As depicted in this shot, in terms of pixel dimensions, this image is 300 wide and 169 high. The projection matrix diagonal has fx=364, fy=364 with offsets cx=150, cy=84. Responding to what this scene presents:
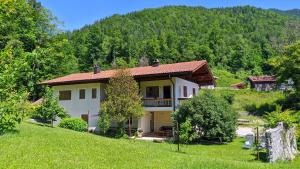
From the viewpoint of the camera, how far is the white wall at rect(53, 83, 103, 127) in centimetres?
3077

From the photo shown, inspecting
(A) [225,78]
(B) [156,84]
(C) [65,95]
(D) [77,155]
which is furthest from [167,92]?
(A) [225,78]

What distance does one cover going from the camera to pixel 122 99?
2583cm

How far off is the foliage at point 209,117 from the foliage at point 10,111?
15284 millimetres

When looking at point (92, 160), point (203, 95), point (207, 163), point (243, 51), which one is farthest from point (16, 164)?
point (243, 51)

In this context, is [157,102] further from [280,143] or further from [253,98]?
[253,98]

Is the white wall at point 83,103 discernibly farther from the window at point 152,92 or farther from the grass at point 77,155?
the grass at point 77,155

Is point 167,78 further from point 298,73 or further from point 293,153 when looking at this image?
point 298,73

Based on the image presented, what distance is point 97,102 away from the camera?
1209 inches

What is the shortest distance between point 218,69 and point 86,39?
1435 inches

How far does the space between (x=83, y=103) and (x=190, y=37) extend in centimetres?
8349

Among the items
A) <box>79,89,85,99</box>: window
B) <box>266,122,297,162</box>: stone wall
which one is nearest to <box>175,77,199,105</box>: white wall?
<box>79,89,85,99</box>: window

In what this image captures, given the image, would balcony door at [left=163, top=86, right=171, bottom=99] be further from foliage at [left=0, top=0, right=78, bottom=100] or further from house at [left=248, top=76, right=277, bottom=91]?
house at [left=248, top=76, right=277, bottom=91]

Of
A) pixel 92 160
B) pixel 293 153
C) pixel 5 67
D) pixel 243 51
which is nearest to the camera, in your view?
pixel 5 67

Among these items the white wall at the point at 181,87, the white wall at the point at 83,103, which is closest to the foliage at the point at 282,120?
the white wall at the point at 181,87
